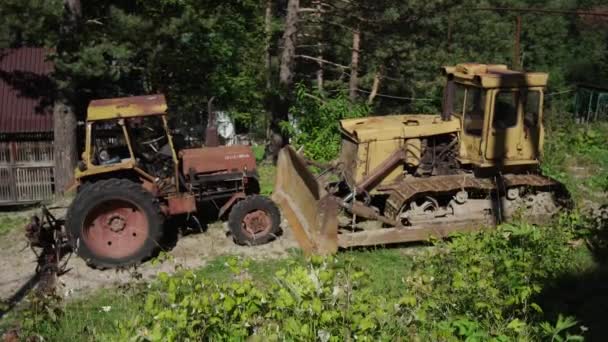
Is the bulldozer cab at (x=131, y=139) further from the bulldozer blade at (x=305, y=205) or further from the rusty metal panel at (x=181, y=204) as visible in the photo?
the bulldozer blade at (x=305, y=205)

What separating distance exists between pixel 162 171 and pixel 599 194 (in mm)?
7443

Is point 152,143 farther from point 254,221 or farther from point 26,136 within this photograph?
point 26,136

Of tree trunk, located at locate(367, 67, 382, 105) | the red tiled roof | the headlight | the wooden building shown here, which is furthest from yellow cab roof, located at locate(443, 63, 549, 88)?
the wooden building

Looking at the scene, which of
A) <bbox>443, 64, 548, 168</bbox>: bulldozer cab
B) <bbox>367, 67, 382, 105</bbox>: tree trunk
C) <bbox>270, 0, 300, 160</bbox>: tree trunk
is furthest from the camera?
<bbox>367, 67, 382, 105</bbox>: tree trunk

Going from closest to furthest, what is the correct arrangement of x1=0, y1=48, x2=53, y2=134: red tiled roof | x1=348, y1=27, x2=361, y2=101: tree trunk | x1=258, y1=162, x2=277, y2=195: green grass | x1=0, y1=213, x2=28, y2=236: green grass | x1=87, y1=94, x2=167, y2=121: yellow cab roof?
x1=87, y1=94, x2=167, y2=121: yellow cab roof → x1=0, y1=213, x2=28, y2=236: green grass → x1=258, y1=162, x2=277, y2=195: green grass → x1=0, y1=48, x2=53, y2=134: red tiled roof → x1=348, y1=27, x2=361, y2=101: tree trunk

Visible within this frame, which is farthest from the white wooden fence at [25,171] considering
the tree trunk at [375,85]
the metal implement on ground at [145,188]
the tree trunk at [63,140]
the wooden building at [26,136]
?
the tree trunk at [375,85]

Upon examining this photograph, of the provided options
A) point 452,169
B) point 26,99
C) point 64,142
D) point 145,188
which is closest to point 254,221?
point 145,188

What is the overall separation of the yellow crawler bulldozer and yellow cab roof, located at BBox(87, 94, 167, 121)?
2.28 m

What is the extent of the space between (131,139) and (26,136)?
22.6 ft

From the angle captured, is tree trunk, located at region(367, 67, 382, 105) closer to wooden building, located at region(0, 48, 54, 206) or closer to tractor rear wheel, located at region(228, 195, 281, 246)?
wooden building, located at region(0, 48, 54, 206)

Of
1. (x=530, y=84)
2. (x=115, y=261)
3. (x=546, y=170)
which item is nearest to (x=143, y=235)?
(x=115, y=261)

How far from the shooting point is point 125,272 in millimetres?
7883

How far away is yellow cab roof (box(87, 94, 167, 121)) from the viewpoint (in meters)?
8.01

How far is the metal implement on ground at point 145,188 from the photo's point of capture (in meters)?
7.89
